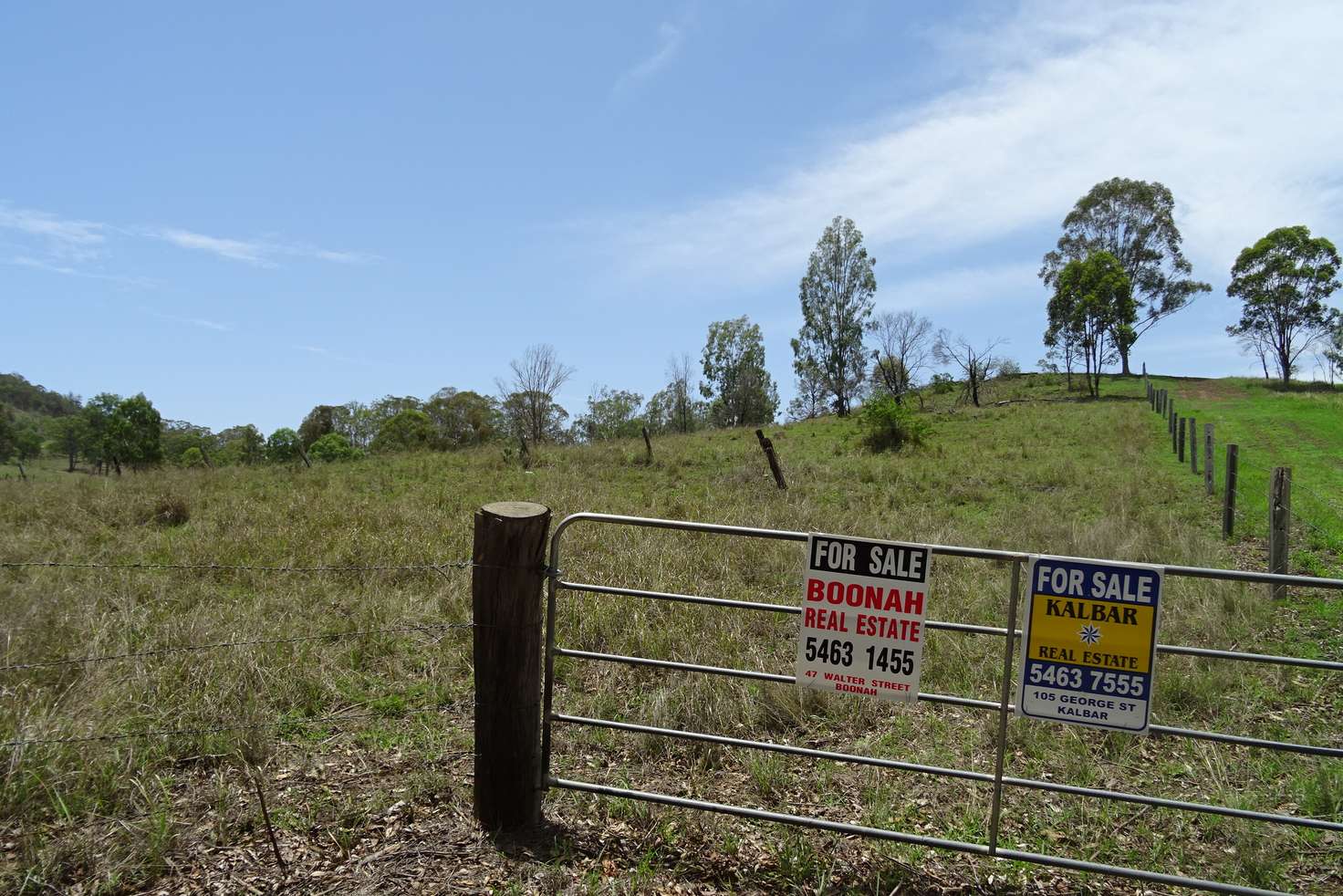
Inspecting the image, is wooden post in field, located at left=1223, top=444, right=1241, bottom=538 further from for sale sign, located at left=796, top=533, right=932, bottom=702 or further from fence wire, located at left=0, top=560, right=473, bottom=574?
fence wire, located at left=0, top=560, right=473, bottom=574

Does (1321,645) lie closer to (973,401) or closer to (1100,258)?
(973,401)

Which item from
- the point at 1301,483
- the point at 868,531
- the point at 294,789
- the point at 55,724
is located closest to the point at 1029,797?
the point at 294,789

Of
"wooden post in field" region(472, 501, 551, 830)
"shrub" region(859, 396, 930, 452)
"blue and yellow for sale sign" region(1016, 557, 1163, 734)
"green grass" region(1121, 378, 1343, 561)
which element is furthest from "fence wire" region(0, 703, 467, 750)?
"shrub" region(859, 396, 930, 452)

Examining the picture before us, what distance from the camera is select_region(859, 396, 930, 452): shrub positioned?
77.2ft

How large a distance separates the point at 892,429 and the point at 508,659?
21.4 m

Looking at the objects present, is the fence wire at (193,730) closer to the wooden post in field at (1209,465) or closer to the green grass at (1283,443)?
the green grass at (1283,443)

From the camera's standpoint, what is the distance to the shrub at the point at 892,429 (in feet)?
77.2

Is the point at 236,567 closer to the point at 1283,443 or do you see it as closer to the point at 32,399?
the point at 1283,443

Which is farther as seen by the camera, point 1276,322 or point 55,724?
point 1276,322

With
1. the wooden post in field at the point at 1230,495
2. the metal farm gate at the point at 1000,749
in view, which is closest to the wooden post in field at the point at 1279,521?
the wooden post in field at the point at 1230,495

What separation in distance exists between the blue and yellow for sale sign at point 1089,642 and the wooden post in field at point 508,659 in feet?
7.22

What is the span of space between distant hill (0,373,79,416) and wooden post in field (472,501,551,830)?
138m

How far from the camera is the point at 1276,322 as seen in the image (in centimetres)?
5409

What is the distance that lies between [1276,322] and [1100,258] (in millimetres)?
14518
